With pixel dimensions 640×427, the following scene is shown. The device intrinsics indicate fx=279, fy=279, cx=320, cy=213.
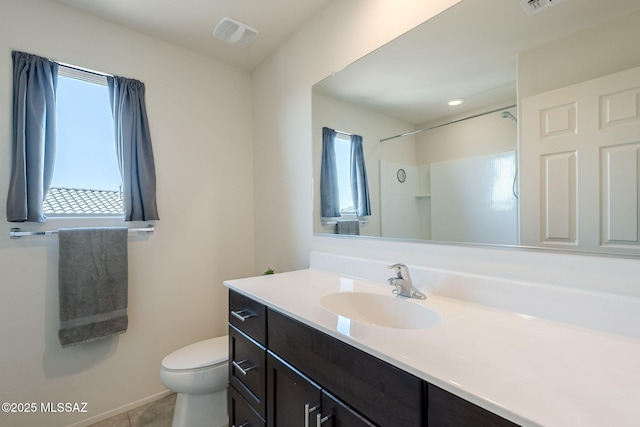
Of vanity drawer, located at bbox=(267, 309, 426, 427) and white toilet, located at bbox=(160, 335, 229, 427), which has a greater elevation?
vanity drawer, located at bbox=(267, 309, 426, 427)

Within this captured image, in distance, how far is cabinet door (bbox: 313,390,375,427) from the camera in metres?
0.70

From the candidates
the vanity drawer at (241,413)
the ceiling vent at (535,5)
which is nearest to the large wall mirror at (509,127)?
the ceiling vent at (535,5)

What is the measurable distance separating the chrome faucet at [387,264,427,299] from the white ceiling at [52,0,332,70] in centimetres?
154

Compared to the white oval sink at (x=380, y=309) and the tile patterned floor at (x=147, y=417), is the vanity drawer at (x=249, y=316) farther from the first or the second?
the tile patterned floor at (x=147, y=417)

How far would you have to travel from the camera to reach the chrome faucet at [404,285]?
3.49ft

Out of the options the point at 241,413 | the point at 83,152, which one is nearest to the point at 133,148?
the point at 83,152

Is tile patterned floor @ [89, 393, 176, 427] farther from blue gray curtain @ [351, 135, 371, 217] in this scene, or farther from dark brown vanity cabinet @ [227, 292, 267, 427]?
blue gray curtain @ [351, 135, 371, 217]

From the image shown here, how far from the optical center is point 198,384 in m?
1.46

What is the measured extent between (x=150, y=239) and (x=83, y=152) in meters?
0.64

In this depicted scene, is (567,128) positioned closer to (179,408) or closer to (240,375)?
(240,375)

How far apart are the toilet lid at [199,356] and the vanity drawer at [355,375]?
0.75 meters

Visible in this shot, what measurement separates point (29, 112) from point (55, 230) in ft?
2.08

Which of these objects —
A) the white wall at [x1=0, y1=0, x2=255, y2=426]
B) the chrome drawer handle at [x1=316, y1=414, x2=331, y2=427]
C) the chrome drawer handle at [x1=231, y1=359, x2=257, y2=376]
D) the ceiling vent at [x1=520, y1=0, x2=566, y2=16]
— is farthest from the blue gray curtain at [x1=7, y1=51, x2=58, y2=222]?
the ceiling vent at [x1=520, y1=0, x2=566, y2=16]

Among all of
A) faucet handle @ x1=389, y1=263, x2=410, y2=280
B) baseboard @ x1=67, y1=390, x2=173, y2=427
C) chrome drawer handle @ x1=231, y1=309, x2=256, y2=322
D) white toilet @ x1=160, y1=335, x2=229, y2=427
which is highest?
faucet handle @ x1=389, y1=263, x2=410, y2=280
